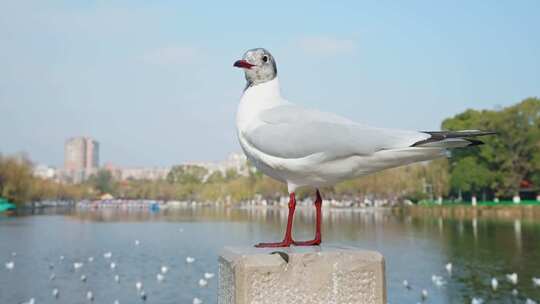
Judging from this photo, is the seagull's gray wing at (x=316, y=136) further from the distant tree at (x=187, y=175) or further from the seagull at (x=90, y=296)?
the distant tree at (x=187, y=175)

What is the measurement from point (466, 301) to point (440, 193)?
130 ft

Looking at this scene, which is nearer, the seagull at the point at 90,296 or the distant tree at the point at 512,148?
the seagull at the point at 90,296

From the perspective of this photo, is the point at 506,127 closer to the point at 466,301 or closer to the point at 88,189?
the point at 466,301

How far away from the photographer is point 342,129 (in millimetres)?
3092

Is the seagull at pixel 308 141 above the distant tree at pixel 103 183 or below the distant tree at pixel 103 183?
below

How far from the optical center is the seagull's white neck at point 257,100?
133 inches

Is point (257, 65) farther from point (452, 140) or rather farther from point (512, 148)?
point (512, 148)

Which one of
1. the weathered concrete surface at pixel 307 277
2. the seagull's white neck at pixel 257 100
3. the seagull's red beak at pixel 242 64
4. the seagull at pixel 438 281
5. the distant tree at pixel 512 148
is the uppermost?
the distant tree at pixel 512 148

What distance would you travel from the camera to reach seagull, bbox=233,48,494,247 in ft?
9.57

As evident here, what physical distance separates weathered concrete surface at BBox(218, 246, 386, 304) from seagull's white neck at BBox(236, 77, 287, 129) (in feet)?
2.90

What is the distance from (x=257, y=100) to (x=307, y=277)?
1.16 meters

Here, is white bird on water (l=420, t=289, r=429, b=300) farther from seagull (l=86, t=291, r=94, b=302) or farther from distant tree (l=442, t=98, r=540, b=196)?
distant tree (l=442, t=98, r=540, b=196)

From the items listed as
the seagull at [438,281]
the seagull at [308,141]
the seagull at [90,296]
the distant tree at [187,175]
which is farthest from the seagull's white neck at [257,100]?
the distant tree at [187,175]

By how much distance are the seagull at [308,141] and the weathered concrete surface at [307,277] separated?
379 millimetres
